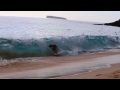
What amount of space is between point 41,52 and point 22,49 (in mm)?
1046

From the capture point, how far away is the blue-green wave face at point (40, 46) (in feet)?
39.1

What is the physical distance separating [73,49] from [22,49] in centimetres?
390

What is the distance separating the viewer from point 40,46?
46.3ft

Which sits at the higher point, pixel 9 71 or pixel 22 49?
pixel 22 49

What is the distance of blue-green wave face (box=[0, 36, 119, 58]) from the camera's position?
1192 centimetres
